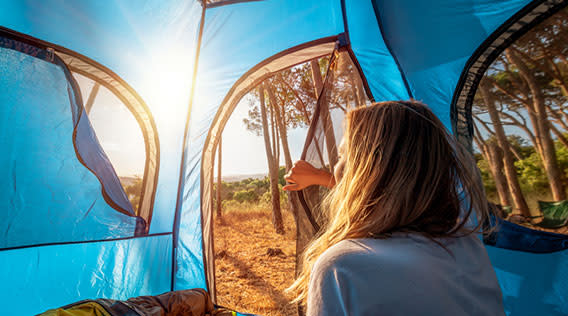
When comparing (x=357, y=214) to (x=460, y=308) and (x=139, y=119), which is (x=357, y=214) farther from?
(x=139, y=119)

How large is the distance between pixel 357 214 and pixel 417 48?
1389 mm

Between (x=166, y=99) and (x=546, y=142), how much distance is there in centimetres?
245

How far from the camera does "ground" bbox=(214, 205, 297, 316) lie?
10.4 feet

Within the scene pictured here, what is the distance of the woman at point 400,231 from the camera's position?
58cm

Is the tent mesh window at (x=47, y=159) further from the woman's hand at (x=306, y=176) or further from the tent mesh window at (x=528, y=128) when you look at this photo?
the tent mesh window at (x=528, y=128)

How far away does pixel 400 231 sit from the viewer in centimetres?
73

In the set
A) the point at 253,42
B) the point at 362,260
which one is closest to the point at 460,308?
the point at 362,260

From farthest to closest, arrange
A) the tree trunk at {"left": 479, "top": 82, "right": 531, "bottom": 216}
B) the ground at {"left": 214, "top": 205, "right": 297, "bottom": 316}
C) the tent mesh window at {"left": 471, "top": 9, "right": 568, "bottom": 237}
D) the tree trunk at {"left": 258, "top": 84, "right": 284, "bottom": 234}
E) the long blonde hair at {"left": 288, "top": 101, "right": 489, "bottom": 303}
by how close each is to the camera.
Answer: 1. the tree trunk at {"left": 258, "top": 84, "right": 284, "bottom": 234}
2. the ground at {"left": 214, "top": 205, "right": 297, "bottom": 316}
3. the tree trunk at {"left": 479, "top": 82, "right": 531, "bottom": 216}
4. the tent mesh window at {"left": 471, "top": 9, "right": 568, "bottom": 237}
5. the long blonde hair at {"left": 288, "top": 101, "right": 489, "bottom": 303}

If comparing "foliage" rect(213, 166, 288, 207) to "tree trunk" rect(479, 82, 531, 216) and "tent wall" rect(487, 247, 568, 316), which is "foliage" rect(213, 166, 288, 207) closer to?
"tent wall" rect(487, 247, 568, 316)

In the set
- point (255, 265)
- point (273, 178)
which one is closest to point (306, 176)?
point (255, 265)

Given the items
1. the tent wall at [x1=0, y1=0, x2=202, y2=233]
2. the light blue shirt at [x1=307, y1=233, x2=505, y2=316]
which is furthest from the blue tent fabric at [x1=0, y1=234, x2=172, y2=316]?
the light blue shirt at [x1=307, y1=233, x2=505, y2=316]

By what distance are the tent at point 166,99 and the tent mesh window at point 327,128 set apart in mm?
82

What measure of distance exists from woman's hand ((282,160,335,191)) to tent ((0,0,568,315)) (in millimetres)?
785

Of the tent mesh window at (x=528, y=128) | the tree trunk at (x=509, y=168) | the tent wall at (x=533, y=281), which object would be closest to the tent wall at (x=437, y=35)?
the tent mesh window at (x=528, y=128)
